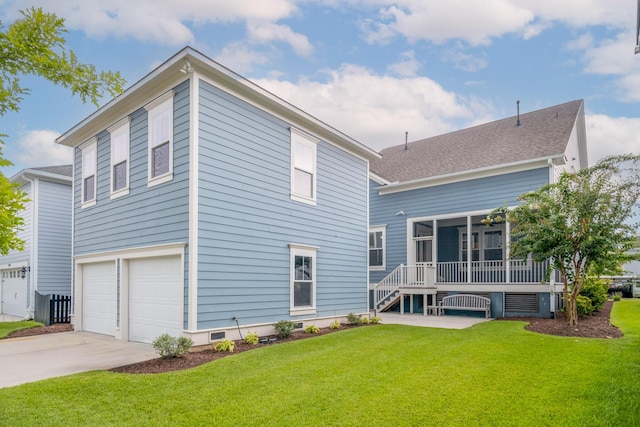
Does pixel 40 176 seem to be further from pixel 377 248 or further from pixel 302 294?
pixel 377 248

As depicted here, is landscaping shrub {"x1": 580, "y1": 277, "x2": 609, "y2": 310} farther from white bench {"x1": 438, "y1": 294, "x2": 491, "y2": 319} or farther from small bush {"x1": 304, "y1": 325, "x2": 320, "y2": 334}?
small bush {"x1": 304, "y1": 325, "x2": 320, "y2": 334}

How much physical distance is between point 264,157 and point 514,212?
6.86m

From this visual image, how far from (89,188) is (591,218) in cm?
1319

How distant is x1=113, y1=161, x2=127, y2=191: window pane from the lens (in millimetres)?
10195

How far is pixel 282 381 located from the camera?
5.50 meters

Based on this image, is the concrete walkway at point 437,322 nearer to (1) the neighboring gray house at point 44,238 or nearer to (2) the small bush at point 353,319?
(2) the small bush at point 353,319

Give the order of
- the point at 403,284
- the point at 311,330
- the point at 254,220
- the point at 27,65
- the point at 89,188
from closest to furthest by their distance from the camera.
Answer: the point at 27,65 < the point at 254,220 < the point at 311,330 < the point at 89,188 < the point at 403,284

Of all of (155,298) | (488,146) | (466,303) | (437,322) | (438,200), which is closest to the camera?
(155,298)

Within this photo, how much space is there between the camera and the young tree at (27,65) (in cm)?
323

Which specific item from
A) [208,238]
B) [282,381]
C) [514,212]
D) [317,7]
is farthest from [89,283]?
[514,212]

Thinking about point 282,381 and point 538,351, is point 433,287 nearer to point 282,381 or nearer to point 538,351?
point 538,351

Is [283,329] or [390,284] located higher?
[390,284]

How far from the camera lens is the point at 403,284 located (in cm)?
1503

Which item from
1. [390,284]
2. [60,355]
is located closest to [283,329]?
[60,355]
